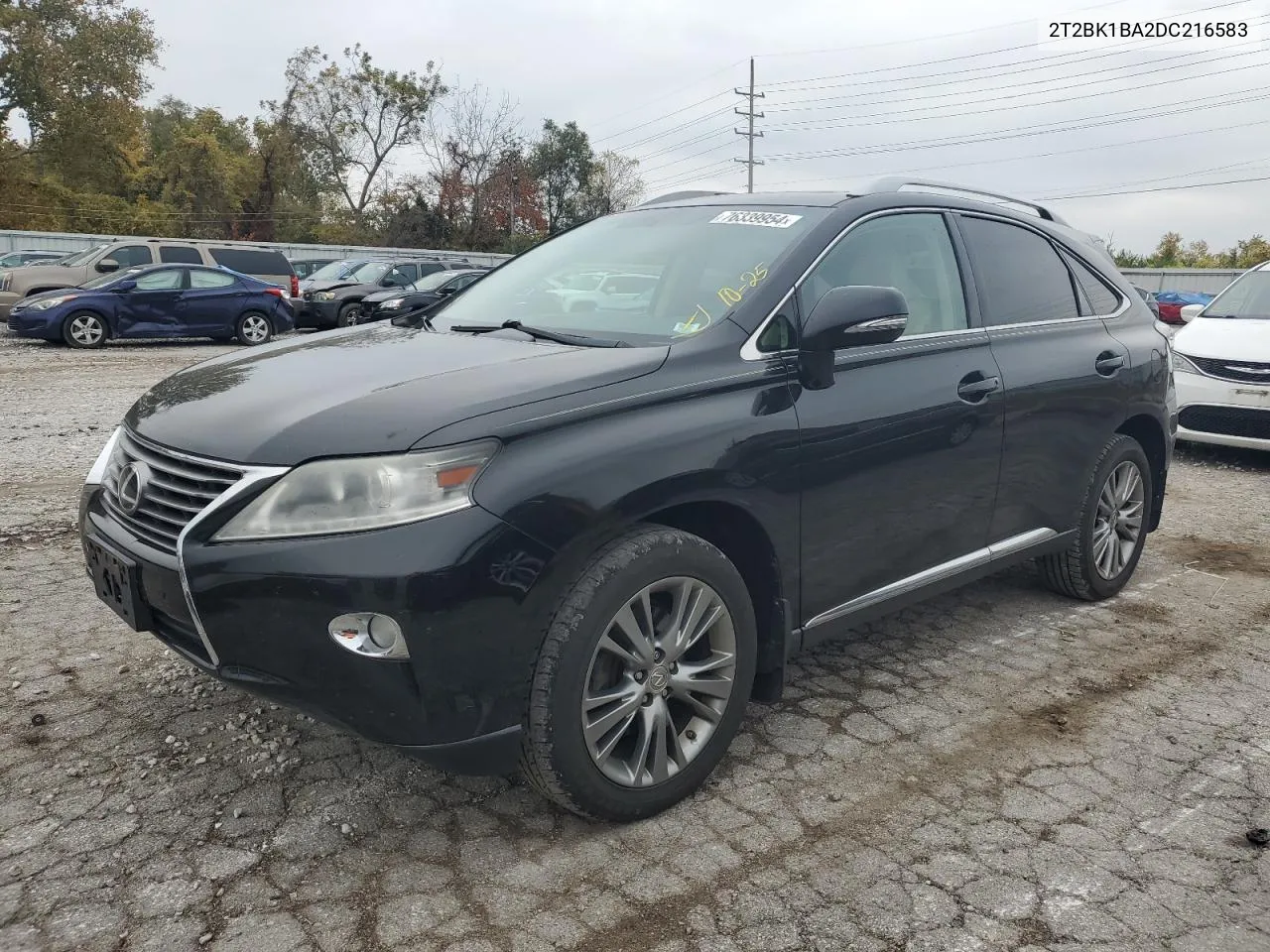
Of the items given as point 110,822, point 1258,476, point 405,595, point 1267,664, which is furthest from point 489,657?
point 1258,476

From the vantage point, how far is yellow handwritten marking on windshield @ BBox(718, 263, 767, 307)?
3249 millimetres

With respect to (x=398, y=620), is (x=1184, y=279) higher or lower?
higher

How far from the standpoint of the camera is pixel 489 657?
246 centimetres

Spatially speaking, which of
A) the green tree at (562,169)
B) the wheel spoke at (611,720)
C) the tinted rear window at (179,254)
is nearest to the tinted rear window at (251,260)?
the tinted rear window at (179,254)

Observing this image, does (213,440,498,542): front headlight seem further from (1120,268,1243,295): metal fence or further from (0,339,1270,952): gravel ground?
(1120,268,1243,295): metal fence

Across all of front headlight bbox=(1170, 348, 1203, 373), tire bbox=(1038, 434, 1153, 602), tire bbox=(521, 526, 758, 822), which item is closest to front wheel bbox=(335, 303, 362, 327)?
front headlight bbox=(1170, 348, 1203, 373)

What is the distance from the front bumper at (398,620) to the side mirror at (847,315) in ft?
3.84

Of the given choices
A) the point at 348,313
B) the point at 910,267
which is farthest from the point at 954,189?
the point at 348,313

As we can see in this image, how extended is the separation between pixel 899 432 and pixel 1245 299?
722 centimetres

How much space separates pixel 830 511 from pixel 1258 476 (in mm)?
6383

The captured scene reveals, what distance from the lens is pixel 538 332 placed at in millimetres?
3381

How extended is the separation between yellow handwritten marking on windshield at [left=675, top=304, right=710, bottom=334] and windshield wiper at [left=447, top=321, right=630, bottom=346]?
0.19m

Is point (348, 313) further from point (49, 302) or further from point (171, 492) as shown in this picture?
point (171, 492)

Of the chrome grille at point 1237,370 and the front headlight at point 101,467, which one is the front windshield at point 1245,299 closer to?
the chrome grille at point 1237,370
